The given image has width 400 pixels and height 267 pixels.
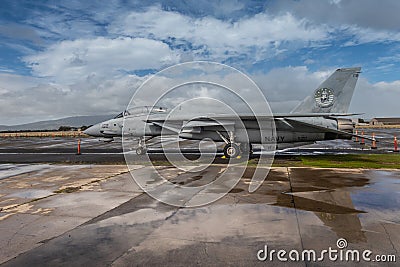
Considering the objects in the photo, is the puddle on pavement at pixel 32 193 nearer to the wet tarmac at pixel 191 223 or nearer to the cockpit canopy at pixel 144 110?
the wet tarmac at pixel 191 223

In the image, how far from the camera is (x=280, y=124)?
1611cm

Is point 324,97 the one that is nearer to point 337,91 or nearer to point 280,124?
point 337,91

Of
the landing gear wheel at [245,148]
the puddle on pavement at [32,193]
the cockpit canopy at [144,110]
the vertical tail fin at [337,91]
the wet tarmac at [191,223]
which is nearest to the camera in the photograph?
the wet tarmac at [191,223]

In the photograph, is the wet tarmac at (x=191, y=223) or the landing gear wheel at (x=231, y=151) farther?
the landing gear wheel at (x=231, y=151)

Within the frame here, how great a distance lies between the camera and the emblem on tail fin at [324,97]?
15.8m

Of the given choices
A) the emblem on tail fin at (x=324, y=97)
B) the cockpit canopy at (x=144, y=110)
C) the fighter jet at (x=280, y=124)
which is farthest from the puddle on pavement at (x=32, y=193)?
the emblem on tail fin at (x=324, y=97)

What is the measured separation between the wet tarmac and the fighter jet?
6704mm

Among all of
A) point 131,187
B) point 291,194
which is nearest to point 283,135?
point 291,194

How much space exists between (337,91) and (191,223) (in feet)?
44.3

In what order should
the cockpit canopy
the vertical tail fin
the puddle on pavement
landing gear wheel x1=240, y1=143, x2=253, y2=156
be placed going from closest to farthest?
the puddle on pavement, the vertical tail fin, landing gear wheel x1=240, y1=143, x2=253, y2=156, the cockpit canopy

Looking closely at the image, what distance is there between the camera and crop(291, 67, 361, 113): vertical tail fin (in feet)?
50.8

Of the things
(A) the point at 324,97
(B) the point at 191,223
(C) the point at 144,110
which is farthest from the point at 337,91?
(B) the point at 191,223

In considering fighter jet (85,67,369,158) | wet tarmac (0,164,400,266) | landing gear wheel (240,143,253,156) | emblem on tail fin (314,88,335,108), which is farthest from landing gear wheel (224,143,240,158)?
wet tarmac (0,164,400,266)

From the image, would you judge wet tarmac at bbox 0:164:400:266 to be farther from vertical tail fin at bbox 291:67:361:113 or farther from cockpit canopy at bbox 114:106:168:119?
cockpit canopy at bbox 114:106:168:119
